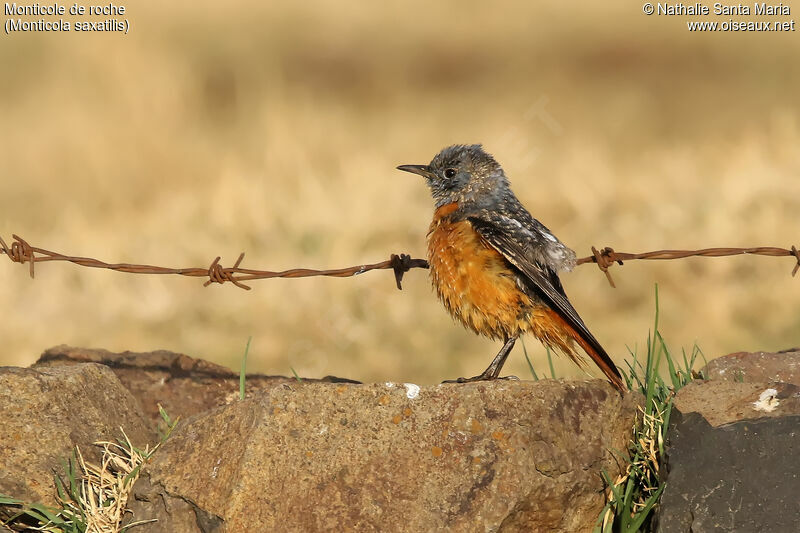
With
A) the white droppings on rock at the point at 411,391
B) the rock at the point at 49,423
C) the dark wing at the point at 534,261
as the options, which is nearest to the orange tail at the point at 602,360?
the dark wing at the point at 534,261

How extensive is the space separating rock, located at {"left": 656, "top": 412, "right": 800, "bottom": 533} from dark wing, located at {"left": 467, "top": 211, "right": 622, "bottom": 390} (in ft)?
2.04

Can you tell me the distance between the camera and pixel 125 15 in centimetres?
1758

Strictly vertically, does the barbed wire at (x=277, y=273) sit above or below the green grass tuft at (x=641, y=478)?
above

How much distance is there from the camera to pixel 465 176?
19.2ft

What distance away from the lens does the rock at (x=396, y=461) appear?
4.12 metres

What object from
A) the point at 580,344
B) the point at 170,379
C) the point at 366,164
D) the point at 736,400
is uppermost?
the point at 366,164

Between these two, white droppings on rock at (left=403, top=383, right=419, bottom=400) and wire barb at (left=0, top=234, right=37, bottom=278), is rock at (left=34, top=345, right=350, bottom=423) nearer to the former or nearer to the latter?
wire barb at (left=0, top=234, right=37, bottom=278)

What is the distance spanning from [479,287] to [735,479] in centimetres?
151

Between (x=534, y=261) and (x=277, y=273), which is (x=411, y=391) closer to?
(x=534, y=261)

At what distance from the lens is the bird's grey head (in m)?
5.78

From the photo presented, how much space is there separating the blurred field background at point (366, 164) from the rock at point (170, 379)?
3.27 m

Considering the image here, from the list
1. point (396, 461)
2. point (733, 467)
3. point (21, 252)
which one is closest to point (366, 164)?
point (21, 252)

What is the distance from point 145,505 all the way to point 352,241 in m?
6.49

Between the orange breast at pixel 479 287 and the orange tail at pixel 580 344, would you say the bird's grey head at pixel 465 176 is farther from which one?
the orange tail at pixel 580 344
